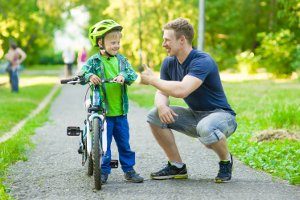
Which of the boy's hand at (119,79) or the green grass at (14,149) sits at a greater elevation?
the boy's hand at (119,79)

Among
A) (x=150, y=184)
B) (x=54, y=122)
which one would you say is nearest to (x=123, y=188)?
(x=150, y=184)

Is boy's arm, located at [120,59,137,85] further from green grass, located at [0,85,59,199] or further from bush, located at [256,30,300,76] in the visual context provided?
bush, located at [256,30,300,76]

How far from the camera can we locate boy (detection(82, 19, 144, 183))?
648 centimetres

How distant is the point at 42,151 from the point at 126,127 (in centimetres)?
268

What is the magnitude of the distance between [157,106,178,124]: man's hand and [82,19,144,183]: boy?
0.37m

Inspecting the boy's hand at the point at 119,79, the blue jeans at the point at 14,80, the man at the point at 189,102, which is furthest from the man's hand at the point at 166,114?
the blue jeans at the point at 14,80

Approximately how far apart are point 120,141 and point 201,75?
110cm

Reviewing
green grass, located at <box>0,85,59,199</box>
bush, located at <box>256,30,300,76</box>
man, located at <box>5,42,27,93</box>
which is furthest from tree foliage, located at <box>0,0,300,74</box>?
green grass, located at <box>0,85,59,199</box>

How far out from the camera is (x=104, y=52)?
657 centimetres

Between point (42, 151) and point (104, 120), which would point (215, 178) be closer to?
point (104, 120)

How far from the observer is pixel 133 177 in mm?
6652

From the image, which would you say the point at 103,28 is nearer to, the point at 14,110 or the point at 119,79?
the point at 119,79

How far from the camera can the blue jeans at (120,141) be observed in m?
6.60

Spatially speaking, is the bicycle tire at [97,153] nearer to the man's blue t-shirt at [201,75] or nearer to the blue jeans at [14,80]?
the man's blue t-shirt at [201,75]
